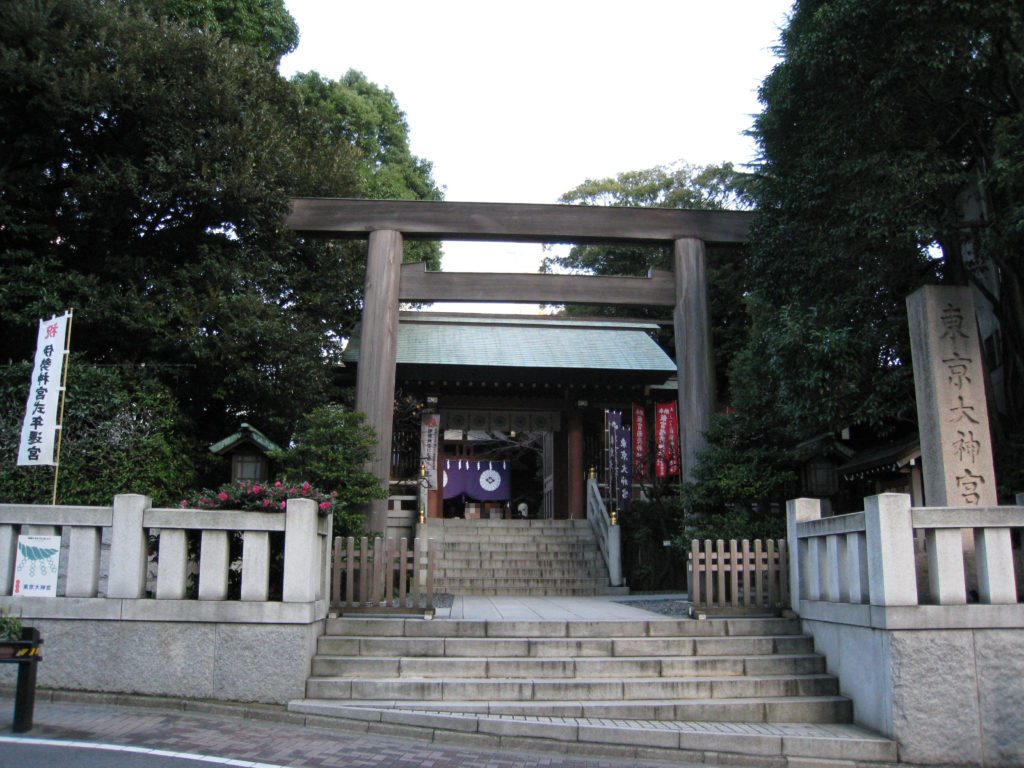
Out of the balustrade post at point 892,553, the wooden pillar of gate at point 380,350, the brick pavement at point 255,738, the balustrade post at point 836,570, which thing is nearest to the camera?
the brick pavement at point 255,738

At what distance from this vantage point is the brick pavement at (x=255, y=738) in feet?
17.8

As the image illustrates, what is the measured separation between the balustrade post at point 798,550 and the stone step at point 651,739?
6.55ft

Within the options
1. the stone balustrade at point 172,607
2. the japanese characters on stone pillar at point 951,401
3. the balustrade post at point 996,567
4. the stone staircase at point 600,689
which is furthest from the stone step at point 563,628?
the japanese characters on stone pillar at point 951,401

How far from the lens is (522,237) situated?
13.7 meters

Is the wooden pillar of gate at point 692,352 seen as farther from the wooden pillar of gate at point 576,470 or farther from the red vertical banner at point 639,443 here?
the wooden pillar of gate at point 576,470

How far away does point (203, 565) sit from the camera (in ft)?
22.9

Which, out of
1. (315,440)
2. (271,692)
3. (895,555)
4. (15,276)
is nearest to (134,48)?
(15,276)

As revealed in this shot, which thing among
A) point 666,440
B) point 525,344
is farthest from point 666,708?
point 525,344

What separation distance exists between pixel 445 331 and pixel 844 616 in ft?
43.5

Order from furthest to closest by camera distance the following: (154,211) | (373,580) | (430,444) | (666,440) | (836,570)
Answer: (430,444), (666,440), (154,211), (373,580), (836,570)

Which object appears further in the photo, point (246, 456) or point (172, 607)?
point (246, 456)

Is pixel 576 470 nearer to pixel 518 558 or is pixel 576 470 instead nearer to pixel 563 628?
pixel 518 558

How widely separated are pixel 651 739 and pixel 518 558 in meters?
8.59

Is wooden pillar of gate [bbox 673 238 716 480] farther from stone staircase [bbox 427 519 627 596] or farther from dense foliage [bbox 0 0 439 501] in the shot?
dense foliage [bbox 0 0 439 501]
